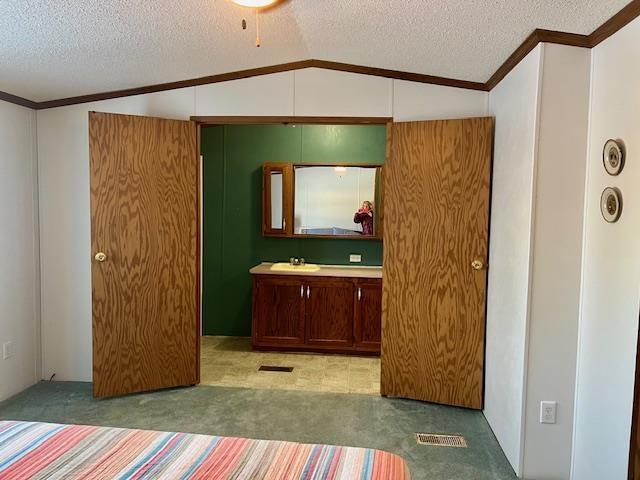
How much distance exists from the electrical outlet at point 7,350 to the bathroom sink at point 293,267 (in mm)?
2135

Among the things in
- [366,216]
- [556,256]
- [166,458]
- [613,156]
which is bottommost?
[166,458]

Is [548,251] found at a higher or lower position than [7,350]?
higher

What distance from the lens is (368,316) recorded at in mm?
4184

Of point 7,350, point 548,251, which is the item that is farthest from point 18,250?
point 548,251

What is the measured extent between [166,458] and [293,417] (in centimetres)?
169

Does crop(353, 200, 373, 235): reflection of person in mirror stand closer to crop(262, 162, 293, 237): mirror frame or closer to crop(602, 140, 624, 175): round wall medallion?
crop(262, 162, 293, 237): mirror frame

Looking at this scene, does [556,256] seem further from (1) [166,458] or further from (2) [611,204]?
(1) [166,458]

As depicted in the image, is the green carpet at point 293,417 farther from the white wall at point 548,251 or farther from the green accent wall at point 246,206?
the green accent wall at point 246,206

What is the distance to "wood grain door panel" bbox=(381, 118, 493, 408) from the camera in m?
2.98

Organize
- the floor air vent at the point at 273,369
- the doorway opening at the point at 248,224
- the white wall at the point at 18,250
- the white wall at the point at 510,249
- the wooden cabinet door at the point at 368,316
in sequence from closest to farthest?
the white wall at the point at 510,249, the white wall at the point at 18,250, the floor air vent at the point at 273,369, the wooden cabinet door at the point at 368,316, the doorway opening at the point at 248,224

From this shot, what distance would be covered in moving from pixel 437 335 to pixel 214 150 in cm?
301

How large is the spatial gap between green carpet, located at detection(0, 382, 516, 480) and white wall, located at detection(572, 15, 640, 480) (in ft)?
1.82

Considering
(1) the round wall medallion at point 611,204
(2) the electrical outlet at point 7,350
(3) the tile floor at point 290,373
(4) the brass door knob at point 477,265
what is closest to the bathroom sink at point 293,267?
(3) the tile floor at point 290,373

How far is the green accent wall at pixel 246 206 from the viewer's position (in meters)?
4.59
